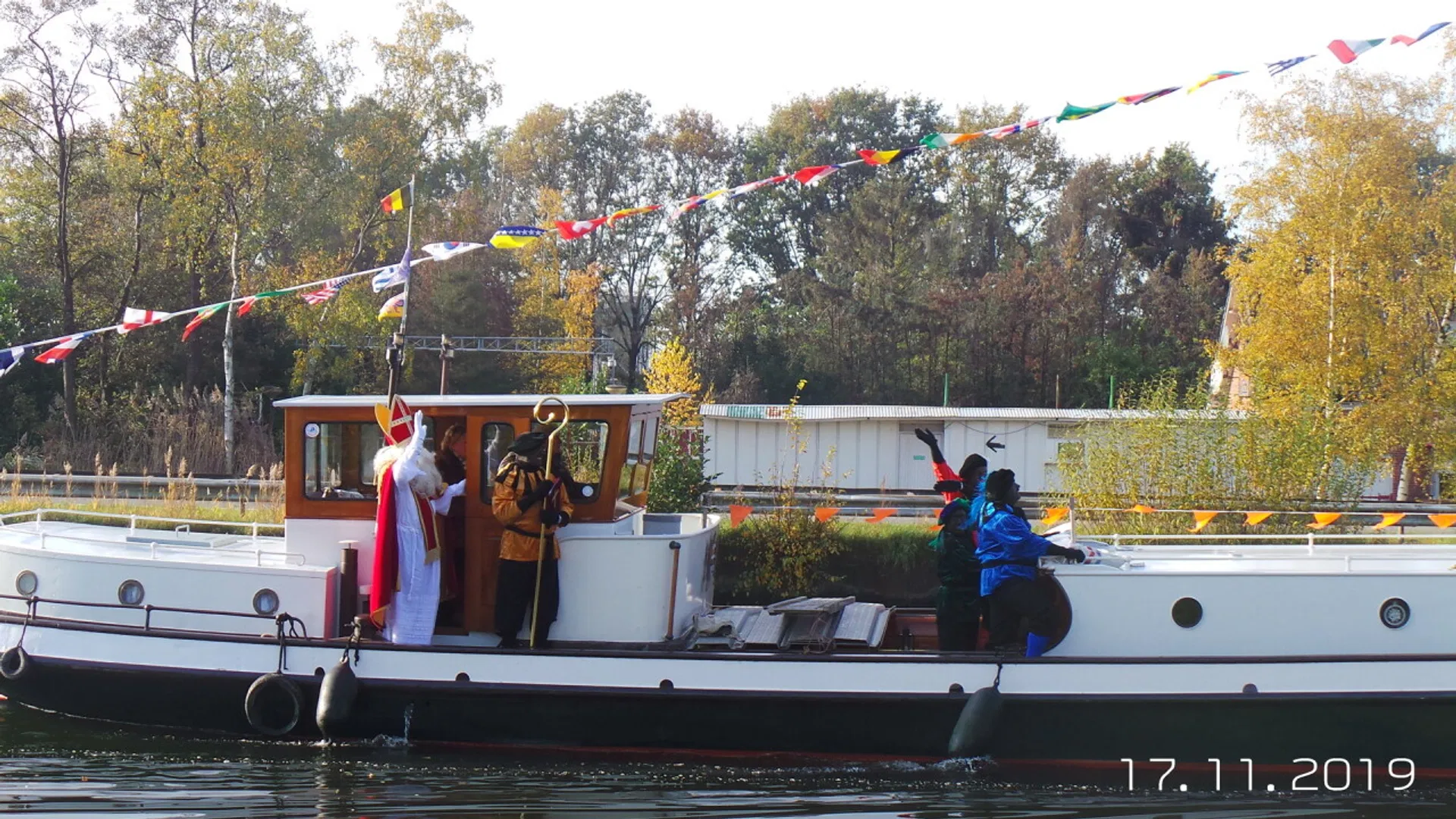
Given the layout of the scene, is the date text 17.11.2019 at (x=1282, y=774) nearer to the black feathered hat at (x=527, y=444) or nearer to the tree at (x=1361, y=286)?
the black feathered hat at (x=527, y=444)

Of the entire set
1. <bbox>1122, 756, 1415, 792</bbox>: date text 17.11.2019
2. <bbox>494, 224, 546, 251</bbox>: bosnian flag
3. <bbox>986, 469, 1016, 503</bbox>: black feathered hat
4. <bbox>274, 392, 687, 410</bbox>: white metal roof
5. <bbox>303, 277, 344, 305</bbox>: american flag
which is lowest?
<bbox>1122, 756, 1415, 792</bbox>: date text 17.11.2019

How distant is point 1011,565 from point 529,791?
3.27 metres

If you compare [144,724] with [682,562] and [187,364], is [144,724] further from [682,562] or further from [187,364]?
[187,364]

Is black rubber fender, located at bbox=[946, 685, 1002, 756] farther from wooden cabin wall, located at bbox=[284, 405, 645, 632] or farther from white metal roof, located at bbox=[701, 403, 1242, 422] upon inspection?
white metal roof, located at bbox=[701, 403, 1242, 422]

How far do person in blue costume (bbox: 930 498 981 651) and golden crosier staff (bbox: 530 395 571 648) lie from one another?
253 centimetres

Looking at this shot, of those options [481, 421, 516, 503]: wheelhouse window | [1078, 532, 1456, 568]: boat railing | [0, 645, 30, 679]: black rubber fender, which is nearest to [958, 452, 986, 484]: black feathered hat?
[1078, 532, 1456, 568]: boat railing

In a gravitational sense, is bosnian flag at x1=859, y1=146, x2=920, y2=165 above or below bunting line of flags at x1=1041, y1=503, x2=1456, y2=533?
above

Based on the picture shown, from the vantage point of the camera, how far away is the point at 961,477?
8703 millimetres

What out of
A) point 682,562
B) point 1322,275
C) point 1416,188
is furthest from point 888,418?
point 682,562

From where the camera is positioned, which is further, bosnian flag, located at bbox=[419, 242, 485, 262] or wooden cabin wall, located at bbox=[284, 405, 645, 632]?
bosnian flag, located at bbox=[419, 242, 485, 262]

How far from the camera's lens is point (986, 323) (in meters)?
39.7

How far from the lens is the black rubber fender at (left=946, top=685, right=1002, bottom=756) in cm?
776

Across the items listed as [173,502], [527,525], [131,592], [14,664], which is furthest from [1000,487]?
[173,502]

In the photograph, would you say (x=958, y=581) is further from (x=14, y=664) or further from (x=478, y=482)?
(x=14, y=664)
